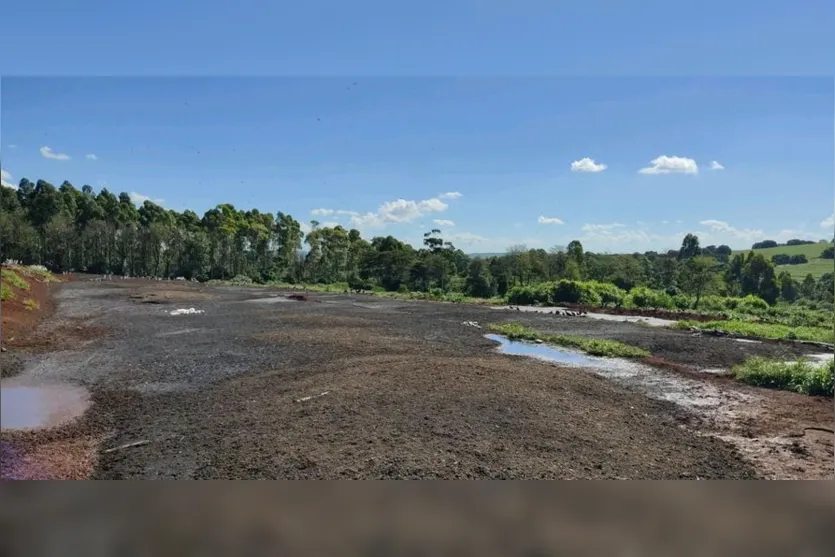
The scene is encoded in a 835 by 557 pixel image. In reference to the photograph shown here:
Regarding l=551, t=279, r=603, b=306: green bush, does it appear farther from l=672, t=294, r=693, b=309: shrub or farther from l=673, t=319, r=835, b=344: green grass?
l=673, t=319, r=835, b=344: green grass

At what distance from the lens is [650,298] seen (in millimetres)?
5621

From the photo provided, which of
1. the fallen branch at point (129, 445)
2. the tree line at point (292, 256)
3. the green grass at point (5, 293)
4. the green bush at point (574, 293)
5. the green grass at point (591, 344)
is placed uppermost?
the tree line at point (292, 256)

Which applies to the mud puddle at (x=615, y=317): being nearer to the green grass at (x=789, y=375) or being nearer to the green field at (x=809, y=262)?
the green grass at (x=789, y=375)

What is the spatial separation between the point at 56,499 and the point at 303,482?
5.22ft

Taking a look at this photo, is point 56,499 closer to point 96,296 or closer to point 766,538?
point 96,296

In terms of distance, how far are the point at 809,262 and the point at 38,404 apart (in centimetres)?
611

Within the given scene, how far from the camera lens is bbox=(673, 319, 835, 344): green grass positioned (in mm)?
4840

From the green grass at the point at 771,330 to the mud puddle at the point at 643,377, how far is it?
0.71 meters

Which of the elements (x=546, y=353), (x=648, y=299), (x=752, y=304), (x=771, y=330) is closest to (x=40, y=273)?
(x=546, y=353)

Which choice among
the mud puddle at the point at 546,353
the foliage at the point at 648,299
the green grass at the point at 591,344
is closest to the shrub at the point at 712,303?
the foliage at the point at 648,299

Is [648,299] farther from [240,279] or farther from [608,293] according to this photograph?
[240,279]

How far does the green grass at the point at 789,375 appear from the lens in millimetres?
4598

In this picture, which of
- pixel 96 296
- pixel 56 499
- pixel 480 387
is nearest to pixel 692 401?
pixel 480 387

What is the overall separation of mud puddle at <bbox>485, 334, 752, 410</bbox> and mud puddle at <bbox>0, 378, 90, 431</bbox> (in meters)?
3.51
